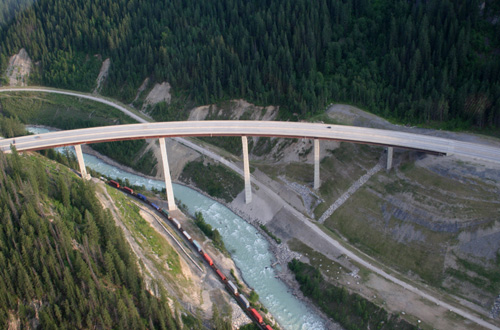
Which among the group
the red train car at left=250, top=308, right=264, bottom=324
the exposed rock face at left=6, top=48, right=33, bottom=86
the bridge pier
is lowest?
the red train car at left=250, top=308, right=264, bottom=324

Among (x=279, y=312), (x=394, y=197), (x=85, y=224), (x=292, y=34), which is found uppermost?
(x=292, y=34)

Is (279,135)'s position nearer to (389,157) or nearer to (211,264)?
(389,157)

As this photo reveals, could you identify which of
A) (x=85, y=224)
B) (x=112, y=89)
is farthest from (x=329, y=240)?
(x=112, y=89)

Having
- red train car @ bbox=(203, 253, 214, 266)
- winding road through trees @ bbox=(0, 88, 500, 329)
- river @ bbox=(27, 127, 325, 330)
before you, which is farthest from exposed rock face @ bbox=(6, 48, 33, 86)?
red train car @ bbox=(203, 253, 214, 266)

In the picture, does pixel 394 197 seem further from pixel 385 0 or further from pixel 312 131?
pixel 385 0

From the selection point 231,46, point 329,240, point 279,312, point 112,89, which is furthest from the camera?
point 112,89

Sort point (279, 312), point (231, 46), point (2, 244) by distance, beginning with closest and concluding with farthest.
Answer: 1. point (2, 244)
2. point (279, 312)
3. point (231, 46)

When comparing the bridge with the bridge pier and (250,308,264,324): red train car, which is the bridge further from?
(250,308,264,324): red train car

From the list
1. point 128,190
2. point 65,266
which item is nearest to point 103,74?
point 128,190
